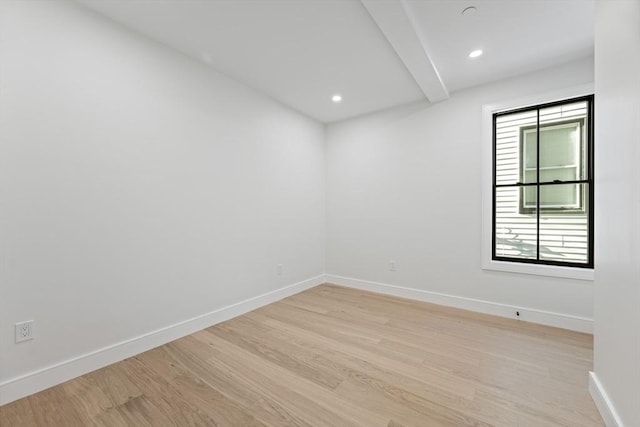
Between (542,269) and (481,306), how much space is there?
0.72 metres

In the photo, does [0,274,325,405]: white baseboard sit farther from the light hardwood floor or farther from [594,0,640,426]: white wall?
[594,0,640,426]: white wall

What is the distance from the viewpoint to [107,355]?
191 cm

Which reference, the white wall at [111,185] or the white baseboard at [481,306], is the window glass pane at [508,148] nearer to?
the white baseboard at [481,306]

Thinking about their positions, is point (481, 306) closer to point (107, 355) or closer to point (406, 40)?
point (406, 40)

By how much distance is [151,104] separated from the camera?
7.13 ft

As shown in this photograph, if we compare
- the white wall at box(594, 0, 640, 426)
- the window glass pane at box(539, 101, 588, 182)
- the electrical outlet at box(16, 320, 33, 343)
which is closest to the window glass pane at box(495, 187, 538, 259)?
the window glass pane at box(539, 101, 588, 182)

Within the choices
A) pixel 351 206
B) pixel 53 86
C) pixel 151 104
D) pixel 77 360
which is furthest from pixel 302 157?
pixel 77 360

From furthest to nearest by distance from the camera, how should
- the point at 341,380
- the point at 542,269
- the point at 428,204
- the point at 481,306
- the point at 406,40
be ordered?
the point at 428,204 → the point at 481,306 → the point at 542,269 → the point at 406,40 → the point at 341,380

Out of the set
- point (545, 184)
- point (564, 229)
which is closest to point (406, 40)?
point (545, 184)

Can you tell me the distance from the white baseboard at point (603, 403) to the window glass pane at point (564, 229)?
1431 millimetres

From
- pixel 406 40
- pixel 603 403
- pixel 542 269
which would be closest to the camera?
pixel 603 403

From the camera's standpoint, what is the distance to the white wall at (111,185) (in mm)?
1582

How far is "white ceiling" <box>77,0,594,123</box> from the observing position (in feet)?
5.99

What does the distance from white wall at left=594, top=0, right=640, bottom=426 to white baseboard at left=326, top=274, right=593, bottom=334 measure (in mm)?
1257
